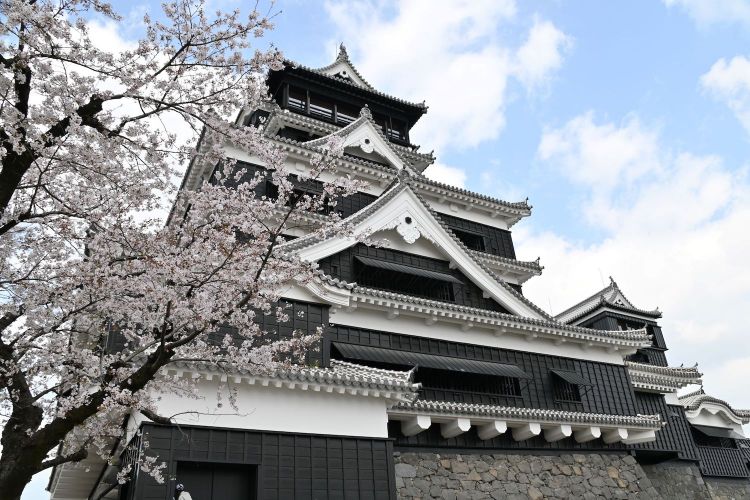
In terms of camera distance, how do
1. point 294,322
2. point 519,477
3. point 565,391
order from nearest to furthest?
1. point 294,322
2. point 519,477
3. point 565,391

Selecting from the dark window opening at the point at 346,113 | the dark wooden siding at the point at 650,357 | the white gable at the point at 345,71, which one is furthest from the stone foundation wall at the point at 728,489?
the white gable at the point at 345,71

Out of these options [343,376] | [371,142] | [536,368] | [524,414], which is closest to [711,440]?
[536,368]

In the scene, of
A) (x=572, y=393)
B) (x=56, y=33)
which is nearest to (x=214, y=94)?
(x=56, y=33)

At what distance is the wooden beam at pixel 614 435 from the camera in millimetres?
14422

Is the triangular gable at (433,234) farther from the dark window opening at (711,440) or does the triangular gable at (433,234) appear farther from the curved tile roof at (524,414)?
the dark window opening at (711,440)

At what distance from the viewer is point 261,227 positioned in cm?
729

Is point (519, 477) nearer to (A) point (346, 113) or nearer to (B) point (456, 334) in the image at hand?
(B) point (456, 334)

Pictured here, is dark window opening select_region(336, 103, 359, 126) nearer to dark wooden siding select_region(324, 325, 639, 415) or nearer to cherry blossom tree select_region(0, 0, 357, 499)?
dark wooden siding select_region(324, 325, 639, 415)

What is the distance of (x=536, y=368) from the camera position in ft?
48.2

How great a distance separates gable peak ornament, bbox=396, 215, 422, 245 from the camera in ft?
48.8

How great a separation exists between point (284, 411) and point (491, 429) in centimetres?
528

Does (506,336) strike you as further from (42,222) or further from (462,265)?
(42,222)

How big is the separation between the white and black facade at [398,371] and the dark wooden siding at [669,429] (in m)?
0.08

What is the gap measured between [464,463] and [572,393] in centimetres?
428
